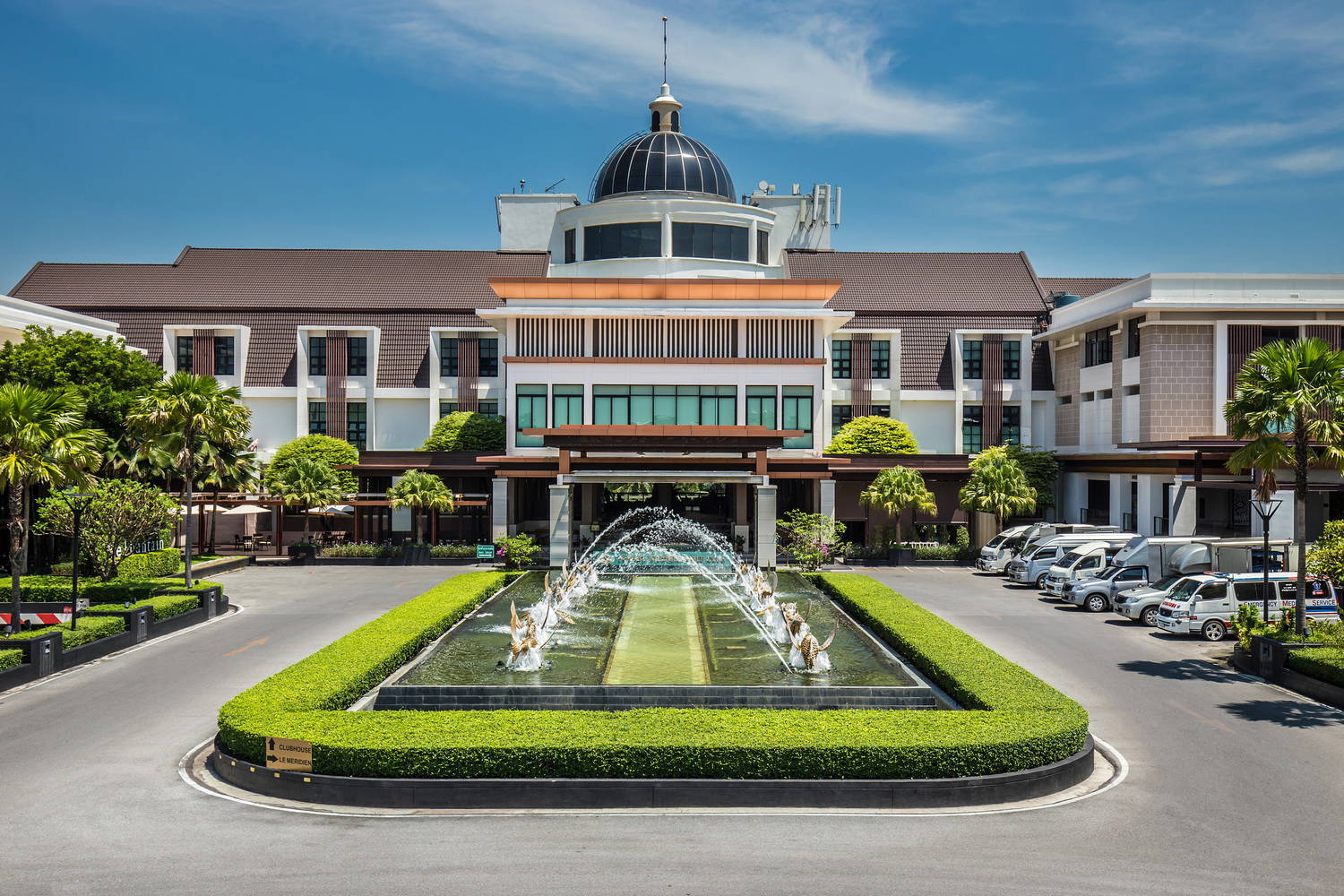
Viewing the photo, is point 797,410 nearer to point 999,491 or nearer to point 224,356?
point 999,491

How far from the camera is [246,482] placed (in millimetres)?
47375

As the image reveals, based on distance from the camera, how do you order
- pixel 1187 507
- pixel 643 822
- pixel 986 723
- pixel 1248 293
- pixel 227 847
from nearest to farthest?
pixel 227 847, pixel 643 822, pixel 986 723, pixel 1187 507, pixel 1248 293

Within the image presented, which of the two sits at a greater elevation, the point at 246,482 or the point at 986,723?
the point at 246,482

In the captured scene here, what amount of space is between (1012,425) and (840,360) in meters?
10.8

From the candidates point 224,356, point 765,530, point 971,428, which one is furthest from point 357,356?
point 971,428

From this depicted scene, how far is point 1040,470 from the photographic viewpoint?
53625mm

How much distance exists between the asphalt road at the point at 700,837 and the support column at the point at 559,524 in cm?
2411

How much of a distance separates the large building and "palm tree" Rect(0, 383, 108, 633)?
63.6 ft

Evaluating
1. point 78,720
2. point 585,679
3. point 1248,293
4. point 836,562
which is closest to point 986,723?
point 585,679

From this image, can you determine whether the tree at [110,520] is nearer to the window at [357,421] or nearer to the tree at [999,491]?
the window at [357,421]

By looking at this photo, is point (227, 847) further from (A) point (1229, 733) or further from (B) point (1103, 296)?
(B) point (1103, 296)

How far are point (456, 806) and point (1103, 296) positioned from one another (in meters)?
46.6

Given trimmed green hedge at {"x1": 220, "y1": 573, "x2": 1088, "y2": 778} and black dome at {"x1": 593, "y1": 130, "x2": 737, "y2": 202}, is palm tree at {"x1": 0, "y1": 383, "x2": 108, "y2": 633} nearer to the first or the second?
trimmed green hedge at {"x1": 220, "y1": 573, "x2": 1088, "y2": 778}

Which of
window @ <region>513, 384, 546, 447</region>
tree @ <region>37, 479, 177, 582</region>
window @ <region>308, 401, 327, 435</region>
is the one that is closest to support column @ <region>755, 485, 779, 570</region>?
window @ <region>513, 384, 546, 447</region>
